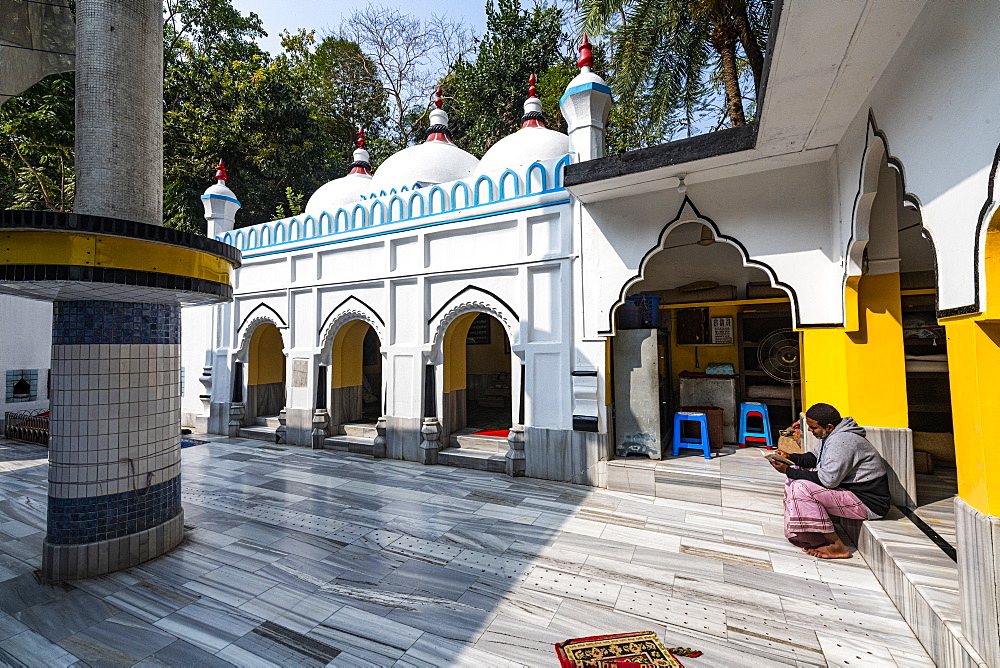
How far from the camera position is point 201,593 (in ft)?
12.8

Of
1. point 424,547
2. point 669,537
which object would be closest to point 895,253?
point 669,537

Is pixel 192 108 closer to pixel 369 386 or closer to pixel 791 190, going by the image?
pixel 369 386

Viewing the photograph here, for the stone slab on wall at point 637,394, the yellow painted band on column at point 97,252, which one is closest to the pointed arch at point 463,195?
the stone slab on wall at point 637,394

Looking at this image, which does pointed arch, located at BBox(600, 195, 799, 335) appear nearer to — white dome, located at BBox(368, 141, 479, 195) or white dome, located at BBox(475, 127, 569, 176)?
white dome, located at BBox(475, 127, 569, 176)

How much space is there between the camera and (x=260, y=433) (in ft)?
33.3

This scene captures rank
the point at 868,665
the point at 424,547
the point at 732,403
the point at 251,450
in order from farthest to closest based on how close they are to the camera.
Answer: the point at 251,450, the point at 732,403, the point at 424,547, the point at 868,665

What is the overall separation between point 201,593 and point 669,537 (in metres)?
4.23

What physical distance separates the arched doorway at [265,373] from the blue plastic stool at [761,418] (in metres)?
9.16

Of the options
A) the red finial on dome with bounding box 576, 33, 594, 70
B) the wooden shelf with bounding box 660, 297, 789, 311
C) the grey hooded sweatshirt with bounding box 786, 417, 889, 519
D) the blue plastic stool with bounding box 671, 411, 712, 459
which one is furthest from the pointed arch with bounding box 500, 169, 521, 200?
the grey hooded sweatshirt with bounding box 786, 417, 889, 519

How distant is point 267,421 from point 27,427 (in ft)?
15.2

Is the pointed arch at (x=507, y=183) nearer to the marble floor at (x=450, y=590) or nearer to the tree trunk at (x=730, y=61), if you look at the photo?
the marble floor at (x=450, y=590)

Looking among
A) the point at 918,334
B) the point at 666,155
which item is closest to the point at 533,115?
the point at 666,155

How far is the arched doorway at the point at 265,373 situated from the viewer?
10.6 m

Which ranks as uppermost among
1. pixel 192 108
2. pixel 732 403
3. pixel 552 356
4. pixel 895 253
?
pixel 192 108
